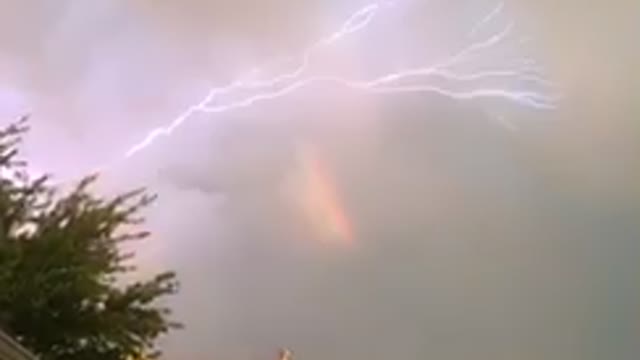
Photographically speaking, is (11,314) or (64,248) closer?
(11,314)

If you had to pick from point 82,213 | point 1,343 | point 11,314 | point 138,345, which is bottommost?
point 1,343

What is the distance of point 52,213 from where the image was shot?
12.4 m

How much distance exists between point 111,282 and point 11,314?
1516 millimetres

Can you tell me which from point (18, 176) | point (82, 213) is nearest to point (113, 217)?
point (82, 213)

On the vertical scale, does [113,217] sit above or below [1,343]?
above

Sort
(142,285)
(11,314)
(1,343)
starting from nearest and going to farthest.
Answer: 1. (1,343)
2. (11,314)
3. (142,285)

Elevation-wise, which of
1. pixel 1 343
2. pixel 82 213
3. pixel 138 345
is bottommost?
pixel 1 343

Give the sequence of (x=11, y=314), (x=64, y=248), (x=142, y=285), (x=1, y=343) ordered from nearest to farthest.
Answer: (x=1, y=343)
(x=11, y=314)
(x=64, y=248)
(x=142, y=285)

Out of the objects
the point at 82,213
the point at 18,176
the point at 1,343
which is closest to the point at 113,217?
the point at 82,213

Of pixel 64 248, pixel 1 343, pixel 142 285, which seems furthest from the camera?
pixel 142 285

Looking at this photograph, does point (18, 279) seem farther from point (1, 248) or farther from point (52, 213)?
point (52, 213)

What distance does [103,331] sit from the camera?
11602 mm

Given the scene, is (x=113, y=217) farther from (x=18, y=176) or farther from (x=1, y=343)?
(x=1, y=343)

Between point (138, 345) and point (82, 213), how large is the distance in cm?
142
